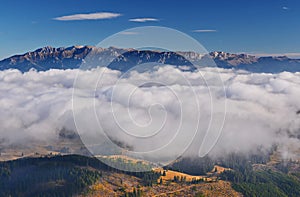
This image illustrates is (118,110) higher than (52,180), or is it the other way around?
(118,110)

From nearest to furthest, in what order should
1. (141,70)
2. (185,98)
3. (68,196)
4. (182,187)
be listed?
(141,70) → (185,98) → (68,196) → (182,187)

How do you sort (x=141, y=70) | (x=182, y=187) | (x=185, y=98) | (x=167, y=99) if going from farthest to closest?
1. (x=182, y=187)
2. (x=167, y=99)
3. (x=185, y=98)
4. (x=141, y=70)

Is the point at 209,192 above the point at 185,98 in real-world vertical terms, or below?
below

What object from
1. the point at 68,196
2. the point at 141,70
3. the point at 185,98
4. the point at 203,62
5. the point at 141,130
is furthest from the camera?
the point at 68,196

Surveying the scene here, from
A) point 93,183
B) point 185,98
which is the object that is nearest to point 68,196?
point 93,183

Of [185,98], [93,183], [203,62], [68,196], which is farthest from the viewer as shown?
[93,183]

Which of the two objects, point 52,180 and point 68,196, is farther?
point 52,180

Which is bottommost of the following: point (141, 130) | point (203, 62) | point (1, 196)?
point (1, 196)

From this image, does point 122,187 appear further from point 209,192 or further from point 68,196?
point 209,192

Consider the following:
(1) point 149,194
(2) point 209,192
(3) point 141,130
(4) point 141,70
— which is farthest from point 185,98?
(2) point 209,192
